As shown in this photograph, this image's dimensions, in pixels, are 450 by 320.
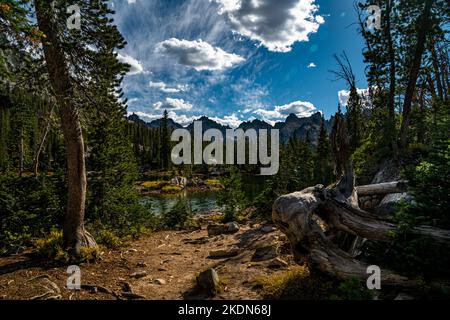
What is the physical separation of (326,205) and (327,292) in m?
1.95

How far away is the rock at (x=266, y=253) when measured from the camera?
9281mm

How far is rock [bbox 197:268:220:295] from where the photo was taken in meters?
7.08

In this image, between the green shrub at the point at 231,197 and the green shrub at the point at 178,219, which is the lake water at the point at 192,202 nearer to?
the green shrub at the point at 231,197

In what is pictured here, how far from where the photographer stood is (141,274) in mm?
9133

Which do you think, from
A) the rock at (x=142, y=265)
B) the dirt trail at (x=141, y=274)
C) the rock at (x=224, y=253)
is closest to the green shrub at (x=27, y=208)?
the dirt trail at (x=141, y=274)

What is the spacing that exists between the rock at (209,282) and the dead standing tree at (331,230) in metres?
2.02

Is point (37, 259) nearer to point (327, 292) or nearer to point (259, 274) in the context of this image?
point (259, 274)

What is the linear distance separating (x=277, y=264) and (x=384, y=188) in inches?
156

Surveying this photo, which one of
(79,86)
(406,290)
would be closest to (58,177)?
(79,86)

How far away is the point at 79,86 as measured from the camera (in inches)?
377

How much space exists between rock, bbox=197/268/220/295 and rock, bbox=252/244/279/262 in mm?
2363

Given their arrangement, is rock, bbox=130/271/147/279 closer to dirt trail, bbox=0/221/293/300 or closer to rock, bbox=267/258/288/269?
dirt trail, bbox=0/221/293/300

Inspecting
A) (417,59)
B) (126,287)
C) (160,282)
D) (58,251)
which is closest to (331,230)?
(160,282)

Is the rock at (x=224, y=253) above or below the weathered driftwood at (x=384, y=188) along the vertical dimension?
below
